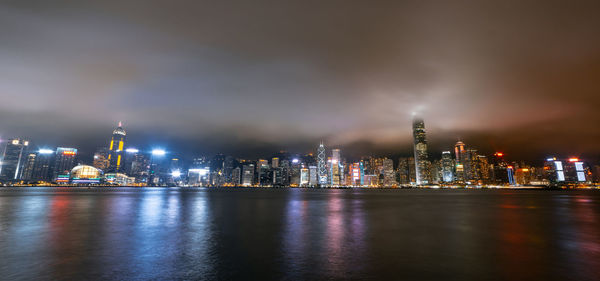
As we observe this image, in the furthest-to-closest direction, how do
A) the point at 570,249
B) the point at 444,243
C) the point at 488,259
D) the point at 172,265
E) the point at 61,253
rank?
the point at 444,243, the point at 570,249, the point at 61,253, the point at 488,259, the point at 172,265

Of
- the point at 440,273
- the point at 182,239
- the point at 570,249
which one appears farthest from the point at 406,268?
the point at 182,239

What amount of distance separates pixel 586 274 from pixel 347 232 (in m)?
16.2

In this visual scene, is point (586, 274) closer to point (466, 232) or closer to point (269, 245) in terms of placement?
point (466, 232)

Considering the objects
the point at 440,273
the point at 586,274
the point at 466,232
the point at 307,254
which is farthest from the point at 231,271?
the point at 466,232

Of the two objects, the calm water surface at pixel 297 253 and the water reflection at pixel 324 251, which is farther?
the water reflection at pixel 324 251

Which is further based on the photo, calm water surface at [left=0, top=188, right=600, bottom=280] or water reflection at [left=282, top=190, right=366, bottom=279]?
water reflection at [left=282, top=190, right=366, bottom=279]

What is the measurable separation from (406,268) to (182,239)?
58.7ft

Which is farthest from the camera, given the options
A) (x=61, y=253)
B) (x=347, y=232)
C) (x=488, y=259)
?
(x=347, y=232)

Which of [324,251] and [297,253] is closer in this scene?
[297,253]

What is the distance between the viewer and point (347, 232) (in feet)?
87.5

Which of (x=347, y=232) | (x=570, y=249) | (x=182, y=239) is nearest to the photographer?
(x=570, y=249)

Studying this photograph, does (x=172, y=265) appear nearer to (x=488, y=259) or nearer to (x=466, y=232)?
(x=488, y=259)

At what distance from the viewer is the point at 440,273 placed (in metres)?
14.2

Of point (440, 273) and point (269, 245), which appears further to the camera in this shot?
point (269, 245)
